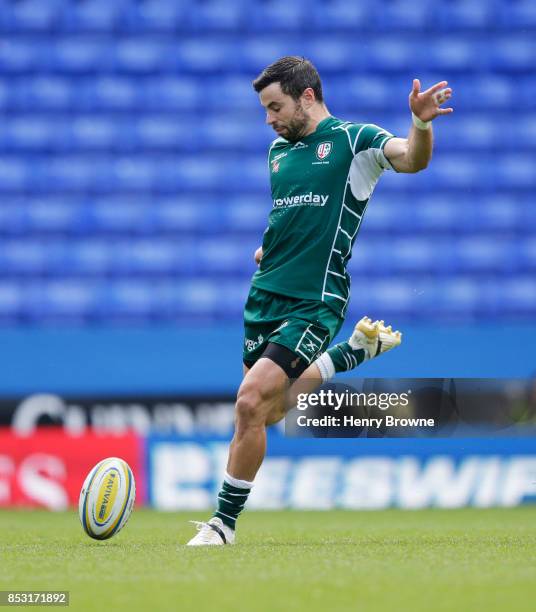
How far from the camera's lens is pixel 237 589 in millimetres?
3740

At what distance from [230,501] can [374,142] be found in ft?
5.53

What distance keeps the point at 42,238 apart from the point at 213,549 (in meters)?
7.61

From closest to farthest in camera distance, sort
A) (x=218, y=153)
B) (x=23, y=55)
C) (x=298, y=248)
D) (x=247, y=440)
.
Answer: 1. (x=247, y=440)
2. (x=298, y=248)
3. (x=218, y=153)
4. (x=23, y=55)

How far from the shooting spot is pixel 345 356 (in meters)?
5.88

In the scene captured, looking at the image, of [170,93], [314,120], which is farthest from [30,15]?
[314,120]

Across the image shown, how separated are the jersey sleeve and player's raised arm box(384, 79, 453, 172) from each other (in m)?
0.06

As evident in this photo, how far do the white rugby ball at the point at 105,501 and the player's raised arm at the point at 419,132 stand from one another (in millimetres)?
1843

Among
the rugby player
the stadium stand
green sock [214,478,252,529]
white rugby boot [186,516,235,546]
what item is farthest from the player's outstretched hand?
the stadium stand

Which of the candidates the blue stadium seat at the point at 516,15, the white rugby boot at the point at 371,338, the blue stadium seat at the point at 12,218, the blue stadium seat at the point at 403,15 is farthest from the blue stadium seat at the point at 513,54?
the white rugby boot at the point at 371,338

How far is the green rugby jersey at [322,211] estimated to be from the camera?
17.9 ft

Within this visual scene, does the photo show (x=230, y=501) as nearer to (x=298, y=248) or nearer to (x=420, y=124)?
(x=298, y=248)

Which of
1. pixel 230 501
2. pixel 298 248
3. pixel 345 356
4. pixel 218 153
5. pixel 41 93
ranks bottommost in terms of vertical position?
pixel 230 501

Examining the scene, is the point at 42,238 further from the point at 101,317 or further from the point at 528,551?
the point at 528,551

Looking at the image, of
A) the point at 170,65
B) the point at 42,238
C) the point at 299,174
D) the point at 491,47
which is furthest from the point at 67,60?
the point at 299,174
